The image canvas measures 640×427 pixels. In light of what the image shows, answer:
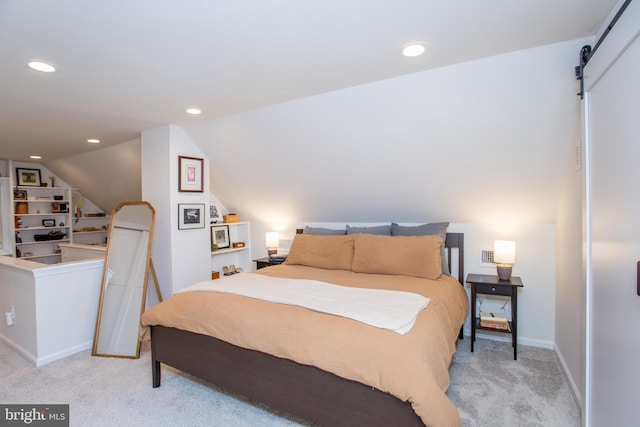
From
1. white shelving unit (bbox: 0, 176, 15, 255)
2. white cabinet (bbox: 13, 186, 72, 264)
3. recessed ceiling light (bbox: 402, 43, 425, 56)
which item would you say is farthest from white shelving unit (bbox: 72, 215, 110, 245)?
recessed ceiling light (bbox: 402, 43, 425, 56)

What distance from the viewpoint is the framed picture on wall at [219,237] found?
13.7 ft

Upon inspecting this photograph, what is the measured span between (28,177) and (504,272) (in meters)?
7.02

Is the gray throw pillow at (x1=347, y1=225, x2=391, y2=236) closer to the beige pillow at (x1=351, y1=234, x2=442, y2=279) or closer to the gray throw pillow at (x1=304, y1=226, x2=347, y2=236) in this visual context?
the gray throw pillow at (x1=304, y1=226, x2=347, y2=236)

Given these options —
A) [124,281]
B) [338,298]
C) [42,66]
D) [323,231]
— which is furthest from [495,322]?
[42,66]

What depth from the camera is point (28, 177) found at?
5.46m

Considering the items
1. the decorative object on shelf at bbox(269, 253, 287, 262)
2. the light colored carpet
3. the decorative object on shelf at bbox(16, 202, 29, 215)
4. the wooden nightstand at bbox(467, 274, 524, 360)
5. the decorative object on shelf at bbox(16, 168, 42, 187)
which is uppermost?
the decorative object on shelf at bbox(16, 168, 42, 187)

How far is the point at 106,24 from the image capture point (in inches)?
61.8

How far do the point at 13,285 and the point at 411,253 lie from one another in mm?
3681

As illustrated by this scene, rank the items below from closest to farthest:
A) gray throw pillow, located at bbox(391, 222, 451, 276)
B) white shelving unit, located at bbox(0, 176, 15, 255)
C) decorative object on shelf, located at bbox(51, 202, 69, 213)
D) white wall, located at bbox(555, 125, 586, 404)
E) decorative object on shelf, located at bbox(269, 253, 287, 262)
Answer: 1. white wall, located at bbox(555, 125, 586, 404)
2. gray throw pillow, located at bbox(391, 222, 451, 276)
3. decorative object on shelf, located at bbox(269, 253, 287, 262)
4. white shelving unit, located at bbox(0, 176, 15, 255)
5. decorative object on shelf, located at bbox(51, 202, 69, 213)

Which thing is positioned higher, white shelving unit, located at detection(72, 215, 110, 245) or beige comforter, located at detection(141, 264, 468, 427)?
white shelving unit, located at detection(72, 215, 110, 245)

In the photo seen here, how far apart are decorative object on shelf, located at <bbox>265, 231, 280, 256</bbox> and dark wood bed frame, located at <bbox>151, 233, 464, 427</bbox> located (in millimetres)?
2070

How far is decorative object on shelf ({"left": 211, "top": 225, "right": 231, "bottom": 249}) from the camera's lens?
13.7 feet

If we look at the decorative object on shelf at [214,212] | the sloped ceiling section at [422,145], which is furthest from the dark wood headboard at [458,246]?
the decorative object on shelf at [214,212]

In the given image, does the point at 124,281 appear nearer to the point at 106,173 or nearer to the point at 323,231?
the point at 323,231
